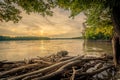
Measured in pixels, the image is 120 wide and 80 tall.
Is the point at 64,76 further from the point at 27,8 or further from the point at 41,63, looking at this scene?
the point at 27,8

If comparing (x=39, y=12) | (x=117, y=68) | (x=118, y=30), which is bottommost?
(x=117, y=68)

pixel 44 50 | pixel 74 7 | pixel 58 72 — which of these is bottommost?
pixel 44 50

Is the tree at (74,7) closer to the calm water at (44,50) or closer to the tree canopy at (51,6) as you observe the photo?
the tree canopy at (51,6)

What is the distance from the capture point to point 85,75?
12.8 meters

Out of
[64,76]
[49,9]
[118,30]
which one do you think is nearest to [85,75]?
[64,76]

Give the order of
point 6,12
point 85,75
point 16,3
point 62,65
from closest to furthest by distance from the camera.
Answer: point 85,75 → point 62,65 → point 16,3 → point 6,12

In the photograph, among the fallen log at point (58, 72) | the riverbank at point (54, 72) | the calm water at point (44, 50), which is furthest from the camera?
the calm water at point (44, 50)

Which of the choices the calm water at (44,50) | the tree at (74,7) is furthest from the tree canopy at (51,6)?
the calm water at (44,50)

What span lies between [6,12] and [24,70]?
4855 millimetres

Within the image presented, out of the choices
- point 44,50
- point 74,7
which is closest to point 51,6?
point 74,7

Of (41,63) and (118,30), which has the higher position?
(118,30)

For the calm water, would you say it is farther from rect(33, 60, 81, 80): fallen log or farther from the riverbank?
rect(33, 60, 81, 80): fallen log

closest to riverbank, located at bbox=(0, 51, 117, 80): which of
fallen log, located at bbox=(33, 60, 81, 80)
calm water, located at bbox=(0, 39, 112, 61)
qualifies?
fallen log, located at bbox=(33, 60, 81, 80)

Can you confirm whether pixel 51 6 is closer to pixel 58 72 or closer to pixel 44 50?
pixel 58 72
